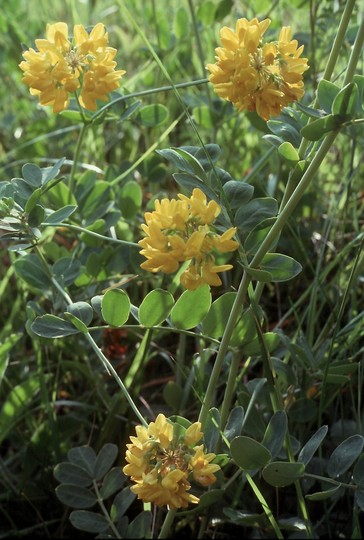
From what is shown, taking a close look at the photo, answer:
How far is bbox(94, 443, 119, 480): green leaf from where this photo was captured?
1094 mm

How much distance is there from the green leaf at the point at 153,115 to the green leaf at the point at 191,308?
17.4 inches

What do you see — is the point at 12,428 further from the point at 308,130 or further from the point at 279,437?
the point at 308,130

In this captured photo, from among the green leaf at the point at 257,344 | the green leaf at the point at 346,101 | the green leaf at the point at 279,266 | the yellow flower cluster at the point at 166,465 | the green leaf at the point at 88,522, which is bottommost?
the green leaf at the point at 88,522

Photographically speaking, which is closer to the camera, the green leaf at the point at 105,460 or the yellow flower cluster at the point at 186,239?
the yellow flower cluster at the point at 186,239

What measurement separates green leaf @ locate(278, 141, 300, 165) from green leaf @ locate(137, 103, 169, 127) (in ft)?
1.46

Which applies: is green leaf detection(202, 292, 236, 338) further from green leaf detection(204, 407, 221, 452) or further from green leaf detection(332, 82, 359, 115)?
green leaf detection(332, 82, 359, 115)

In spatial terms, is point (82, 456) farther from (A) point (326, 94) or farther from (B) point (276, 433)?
(A) point (326, 94)

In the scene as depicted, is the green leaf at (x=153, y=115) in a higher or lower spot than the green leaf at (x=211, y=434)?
higher

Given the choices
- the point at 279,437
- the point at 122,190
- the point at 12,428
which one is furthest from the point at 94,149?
the point at 279,437

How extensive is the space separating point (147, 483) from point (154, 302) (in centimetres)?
22

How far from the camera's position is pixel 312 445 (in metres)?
0.91

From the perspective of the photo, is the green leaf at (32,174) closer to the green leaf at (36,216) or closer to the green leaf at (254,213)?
the green leaf at (36,216)

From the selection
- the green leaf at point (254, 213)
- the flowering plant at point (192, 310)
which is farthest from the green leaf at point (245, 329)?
the green leaf at point (254, 213)

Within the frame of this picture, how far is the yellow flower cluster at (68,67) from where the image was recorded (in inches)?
38.5
